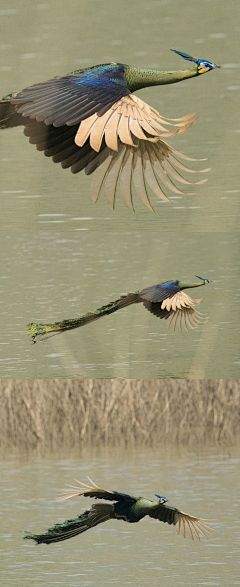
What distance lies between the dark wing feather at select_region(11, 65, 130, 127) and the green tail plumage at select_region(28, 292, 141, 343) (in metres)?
0.53

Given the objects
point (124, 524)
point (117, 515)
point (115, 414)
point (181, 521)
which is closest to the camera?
point (117, 515)

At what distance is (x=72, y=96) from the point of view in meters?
2.16

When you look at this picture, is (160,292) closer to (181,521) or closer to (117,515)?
(117,515)

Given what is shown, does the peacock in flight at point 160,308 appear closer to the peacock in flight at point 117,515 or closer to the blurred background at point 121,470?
the peacock in flight at point 117,515

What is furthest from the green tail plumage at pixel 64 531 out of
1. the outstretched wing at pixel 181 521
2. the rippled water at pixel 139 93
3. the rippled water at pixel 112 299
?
the rippled water at pixel 139 93

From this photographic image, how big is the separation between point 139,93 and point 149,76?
0.34ft

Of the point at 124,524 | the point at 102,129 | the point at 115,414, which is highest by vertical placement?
the point at 102,129

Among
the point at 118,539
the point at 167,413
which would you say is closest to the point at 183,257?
the point at 118,539

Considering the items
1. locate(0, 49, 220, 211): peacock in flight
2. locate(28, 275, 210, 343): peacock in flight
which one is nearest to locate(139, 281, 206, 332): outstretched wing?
locate(28, 275, 210, 343): peacock in flight

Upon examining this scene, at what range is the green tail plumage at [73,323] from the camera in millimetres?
2467

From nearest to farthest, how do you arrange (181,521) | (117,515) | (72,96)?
(72,96) < (117,515) < (181,521)

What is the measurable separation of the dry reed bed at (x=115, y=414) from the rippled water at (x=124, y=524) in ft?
0.34

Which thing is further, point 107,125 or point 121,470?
point 121,470

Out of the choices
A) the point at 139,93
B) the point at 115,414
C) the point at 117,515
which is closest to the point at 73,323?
the point at 139,93
